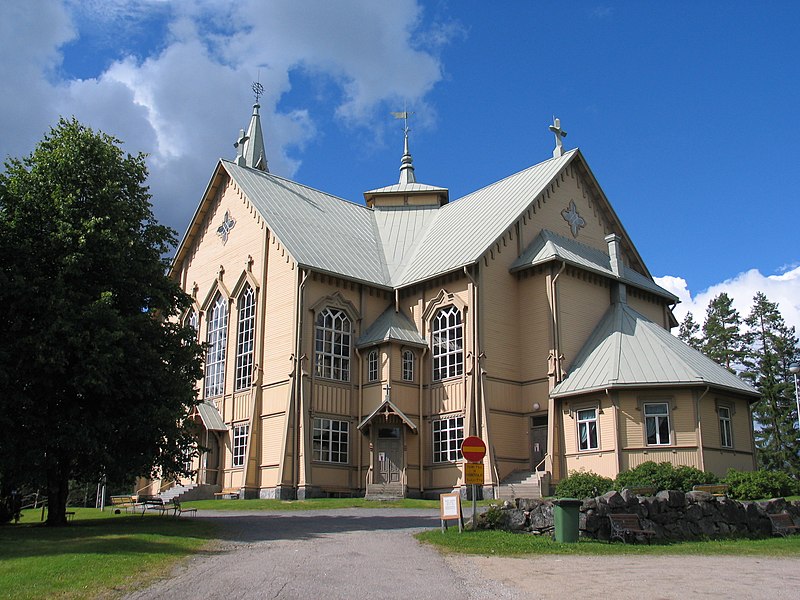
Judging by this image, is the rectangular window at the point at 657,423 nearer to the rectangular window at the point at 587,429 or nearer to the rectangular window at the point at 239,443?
the rectangular window at the point at 587,429

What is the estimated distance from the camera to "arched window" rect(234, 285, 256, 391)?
35.6m

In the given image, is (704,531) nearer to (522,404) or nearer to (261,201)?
(522,404)

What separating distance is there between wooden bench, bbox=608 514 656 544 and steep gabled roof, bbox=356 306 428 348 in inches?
634

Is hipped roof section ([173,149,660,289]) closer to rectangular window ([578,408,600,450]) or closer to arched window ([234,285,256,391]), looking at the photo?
arched window ([234,285,256,391])

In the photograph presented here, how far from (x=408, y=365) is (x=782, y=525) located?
16.3 meters

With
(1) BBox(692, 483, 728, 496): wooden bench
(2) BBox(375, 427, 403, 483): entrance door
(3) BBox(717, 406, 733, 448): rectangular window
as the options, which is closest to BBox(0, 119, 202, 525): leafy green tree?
(2) BBox(375, 427, 403, 483): entrance door

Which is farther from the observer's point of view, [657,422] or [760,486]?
[657,422]

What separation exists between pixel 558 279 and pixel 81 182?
18592 mm

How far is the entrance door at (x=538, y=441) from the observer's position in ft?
105

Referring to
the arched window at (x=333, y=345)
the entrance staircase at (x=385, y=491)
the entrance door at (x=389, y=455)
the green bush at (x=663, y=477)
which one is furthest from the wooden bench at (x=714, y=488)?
the arched window at (x=333, y=345)

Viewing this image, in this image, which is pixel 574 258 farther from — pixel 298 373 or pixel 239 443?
pixel 239 443

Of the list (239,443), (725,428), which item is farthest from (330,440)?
(725,428)

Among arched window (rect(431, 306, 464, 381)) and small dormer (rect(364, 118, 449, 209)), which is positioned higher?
Result: small dormer (rect(364, 118, 449, 209))

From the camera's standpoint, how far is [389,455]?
3228 centimetres
